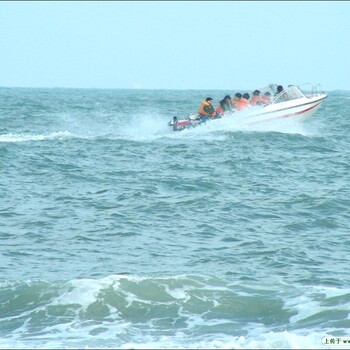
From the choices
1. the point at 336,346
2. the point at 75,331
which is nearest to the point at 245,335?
the point at 336,346

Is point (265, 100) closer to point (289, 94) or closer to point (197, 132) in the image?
point (289, 94)

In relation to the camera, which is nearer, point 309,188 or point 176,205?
point 176,205

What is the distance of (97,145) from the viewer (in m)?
26.6

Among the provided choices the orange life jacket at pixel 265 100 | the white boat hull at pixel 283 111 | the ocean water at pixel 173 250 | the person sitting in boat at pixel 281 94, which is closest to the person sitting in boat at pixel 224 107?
the white boat hull at pixel 283 111

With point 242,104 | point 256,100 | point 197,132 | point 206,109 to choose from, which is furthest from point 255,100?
point 197,132

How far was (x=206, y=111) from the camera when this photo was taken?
28078 millimetres

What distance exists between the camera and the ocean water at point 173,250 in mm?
9398

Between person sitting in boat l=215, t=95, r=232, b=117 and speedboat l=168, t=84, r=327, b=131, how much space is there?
0.47 ft

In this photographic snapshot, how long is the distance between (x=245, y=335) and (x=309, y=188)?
31.8 ft

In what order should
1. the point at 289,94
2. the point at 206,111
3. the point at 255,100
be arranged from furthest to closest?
the point at 289,94 < the point at 255,100 < the point at 206,111

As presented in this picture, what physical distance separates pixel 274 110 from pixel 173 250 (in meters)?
16.6

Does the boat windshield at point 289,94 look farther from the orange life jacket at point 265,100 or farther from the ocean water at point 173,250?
the ocean water at point 173,250

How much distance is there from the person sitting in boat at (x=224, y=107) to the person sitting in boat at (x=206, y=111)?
19 centimetres

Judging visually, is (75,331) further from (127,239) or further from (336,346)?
(127,239)
